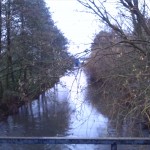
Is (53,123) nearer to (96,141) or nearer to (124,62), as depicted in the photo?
(124,62)

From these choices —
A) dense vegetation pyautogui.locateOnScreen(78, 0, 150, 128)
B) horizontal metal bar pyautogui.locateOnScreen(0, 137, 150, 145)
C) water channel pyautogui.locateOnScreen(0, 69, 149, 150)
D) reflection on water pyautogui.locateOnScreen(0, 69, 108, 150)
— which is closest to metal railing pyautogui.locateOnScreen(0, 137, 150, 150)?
horizontal metal bar pyautogui.locateOnScreen(0, 137, 150, 145)

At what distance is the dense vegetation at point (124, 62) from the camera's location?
309 inches

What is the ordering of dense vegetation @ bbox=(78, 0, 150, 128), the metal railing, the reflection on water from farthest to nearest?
the reflection on water, dense vegetation @ bbox=(78, 0, 150, 128), the metal railing

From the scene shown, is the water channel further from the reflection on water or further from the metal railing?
the metal railing

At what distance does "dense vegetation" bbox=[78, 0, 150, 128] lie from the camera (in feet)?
25.8

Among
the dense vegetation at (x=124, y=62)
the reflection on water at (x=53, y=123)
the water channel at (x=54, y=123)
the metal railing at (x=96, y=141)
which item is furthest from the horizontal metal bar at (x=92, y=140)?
the reflection on water at (x=53, y=123)

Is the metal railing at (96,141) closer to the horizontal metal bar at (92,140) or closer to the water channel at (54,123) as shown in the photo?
the horizontal metal bar at (92,140)

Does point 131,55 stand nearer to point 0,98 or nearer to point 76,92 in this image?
point 76,92

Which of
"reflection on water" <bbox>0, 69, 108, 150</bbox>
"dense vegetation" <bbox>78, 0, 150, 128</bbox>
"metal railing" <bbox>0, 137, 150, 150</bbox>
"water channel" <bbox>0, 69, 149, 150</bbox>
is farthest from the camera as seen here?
"reflection on water" <bbox>0, 69, 108, 150</bbox>

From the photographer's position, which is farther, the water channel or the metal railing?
the water channel

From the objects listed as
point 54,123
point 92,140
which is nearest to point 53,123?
point 54,123

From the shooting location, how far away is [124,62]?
9289 millimetres

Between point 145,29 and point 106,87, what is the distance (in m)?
1.87

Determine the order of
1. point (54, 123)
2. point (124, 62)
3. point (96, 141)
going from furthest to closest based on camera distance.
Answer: point (54, 123)
point (124, 62)
point (96, 141)
